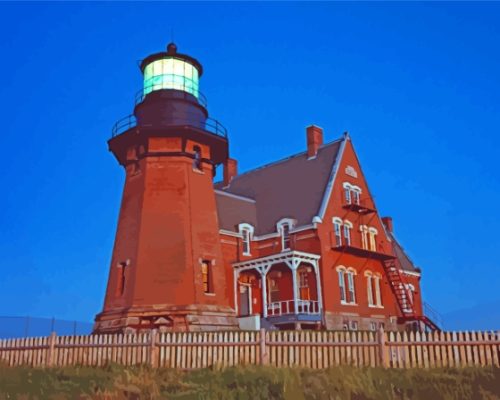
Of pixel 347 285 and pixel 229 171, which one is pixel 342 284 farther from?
pixel 229 171

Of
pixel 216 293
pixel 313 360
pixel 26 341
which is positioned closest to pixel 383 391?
pixel 313 360

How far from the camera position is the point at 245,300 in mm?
33062

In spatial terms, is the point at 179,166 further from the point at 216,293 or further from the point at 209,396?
the point at 209,396

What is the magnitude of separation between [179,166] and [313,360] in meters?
15.7

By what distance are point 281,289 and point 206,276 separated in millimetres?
6093

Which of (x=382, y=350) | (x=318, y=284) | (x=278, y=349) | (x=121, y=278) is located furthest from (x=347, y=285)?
(x=382, y=350)

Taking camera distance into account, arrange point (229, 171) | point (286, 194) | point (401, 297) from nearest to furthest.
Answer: point (286, 194) → point (401, 297) → point (229, 171)

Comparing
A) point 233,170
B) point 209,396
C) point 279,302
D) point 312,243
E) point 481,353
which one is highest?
point 233,170

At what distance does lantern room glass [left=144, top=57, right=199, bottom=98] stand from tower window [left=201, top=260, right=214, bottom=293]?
9515mm

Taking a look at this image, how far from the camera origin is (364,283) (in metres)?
34.1

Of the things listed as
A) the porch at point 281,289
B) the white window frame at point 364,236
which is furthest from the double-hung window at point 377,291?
the porch at point 281,289

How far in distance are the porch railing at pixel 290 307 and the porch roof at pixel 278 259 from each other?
2.36m

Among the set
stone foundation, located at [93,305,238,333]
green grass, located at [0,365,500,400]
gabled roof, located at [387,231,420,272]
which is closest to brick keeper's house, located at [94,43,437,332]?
stone foundation, located at [93,305,238,333]

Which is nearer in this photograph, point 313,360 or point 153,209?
point 313,360
